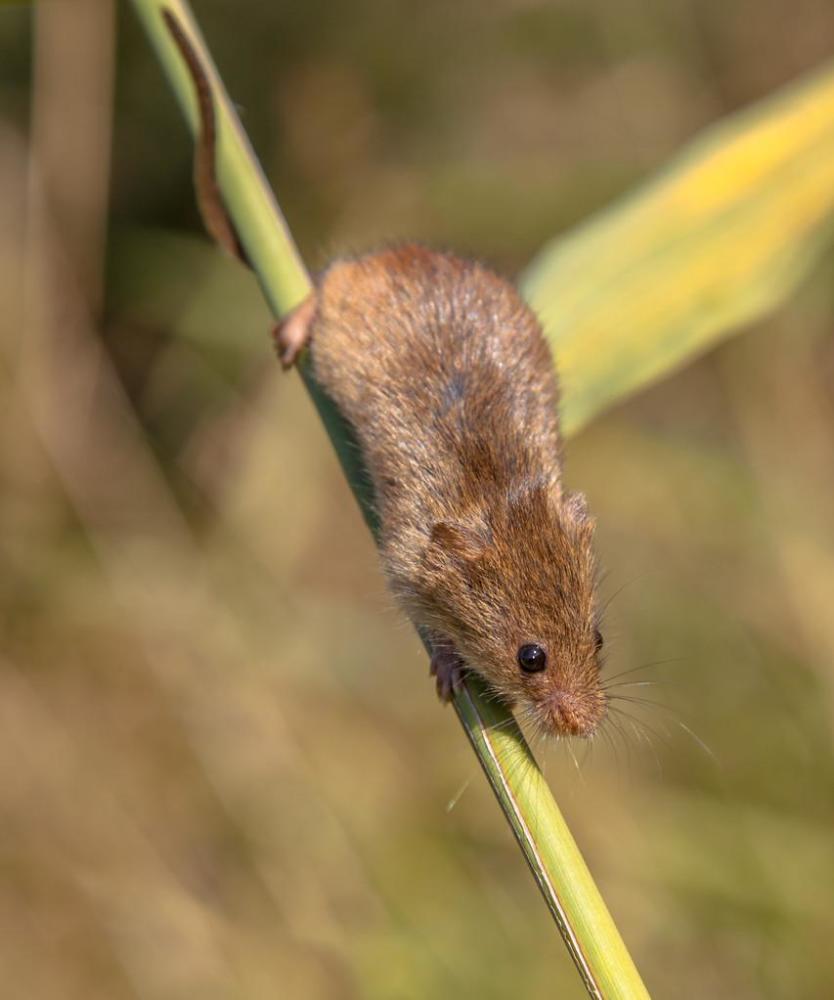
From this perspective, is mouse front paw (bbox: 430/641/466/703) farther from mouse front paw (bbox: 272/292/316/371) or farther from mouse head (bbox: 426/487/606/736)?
mouse front paw (bbox: 272/292/316/371)

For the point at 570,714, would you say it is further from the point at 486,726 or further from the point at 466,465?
the point at 466,465

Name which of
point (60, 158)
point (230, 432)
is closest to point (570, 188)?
point (230, 432)

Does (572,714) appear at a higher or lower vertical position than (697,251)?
lower

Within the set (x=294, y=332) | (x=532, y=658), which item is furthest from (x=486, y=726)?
(x=294, y=332)

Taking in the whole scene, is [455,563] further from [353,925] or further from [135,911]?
[135,911]

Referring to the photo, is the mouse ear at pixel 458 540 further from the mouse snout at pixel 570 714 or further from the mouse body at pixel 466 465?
the mouse snout at pixel 570 714

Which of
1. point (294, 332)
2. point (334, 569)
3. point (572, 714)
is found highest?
point (294, 332)
